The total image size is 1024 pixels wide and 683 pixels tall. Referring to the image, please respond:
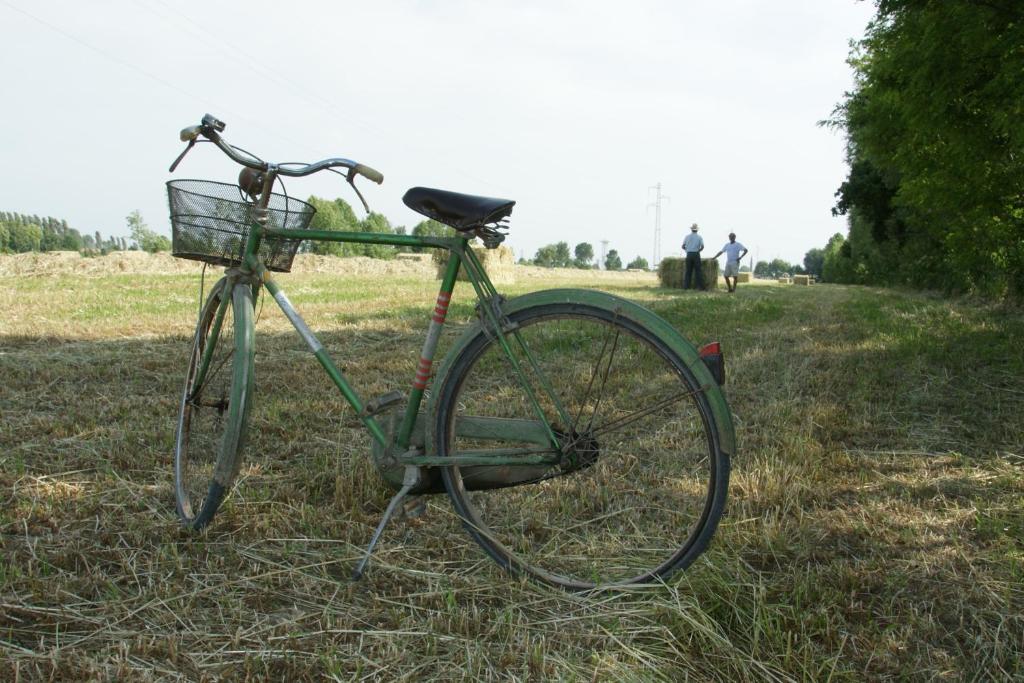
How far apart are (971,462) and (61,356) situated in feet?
20.9

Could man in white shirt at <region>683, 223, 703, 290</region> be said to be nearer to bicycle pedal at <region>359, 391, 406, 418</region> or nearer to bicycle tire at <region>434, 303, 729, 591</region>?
bicycle tire at <region>434, 303, 729, 591</region>

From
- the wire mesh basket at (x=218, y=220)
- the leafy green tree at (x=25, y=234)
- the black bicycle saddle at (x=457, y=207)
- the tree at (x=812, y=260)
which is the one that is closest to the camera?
the black bicycle saddle at (x=457, y=207)

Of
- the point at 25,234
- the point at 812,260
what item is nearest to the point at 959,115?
the point at 25,234

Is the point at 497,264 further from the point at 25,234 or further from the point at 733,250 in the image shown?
the point at 25,234

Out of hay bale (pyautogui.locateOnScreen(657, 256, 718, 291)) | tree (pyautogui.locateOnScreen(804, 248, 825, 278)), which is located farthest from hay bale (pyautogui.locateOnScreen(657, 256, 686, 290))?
tree (pyautogui.locateOnScreen(804, 248, 825, 278))

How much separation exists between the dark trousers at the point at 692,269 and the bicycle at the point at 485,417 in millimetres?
18418

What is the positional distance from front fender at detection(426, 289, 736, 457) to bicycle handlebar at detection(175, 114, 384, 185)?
764 millimetres

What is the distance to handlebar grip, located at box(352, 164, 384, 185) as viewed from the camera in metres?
2.57

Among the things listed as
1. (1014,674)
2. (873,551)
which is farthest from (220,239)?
(1014,674)

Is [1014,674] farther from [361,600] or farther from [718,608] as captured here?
[361,600]

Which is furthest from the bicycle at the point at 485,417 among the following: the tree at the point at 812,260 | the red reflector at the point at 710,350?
the tree at the point at 812,260

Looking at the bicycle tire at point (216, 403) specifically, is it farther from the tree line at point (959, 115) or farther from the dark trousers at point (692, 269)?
the dark trousers at point (692, 269)

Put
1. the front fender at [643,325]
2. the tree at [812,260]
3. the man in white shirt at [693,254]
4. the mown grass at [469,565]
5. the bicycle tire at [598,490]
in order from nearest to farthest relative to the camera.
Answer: the mown grass at [469,565], the front fender at [643,325], the bicycle tire at [598,490], the man in white shirt at [693,254], the tree at [812,260]

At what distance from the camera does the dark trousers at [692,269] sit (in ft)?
68.7
